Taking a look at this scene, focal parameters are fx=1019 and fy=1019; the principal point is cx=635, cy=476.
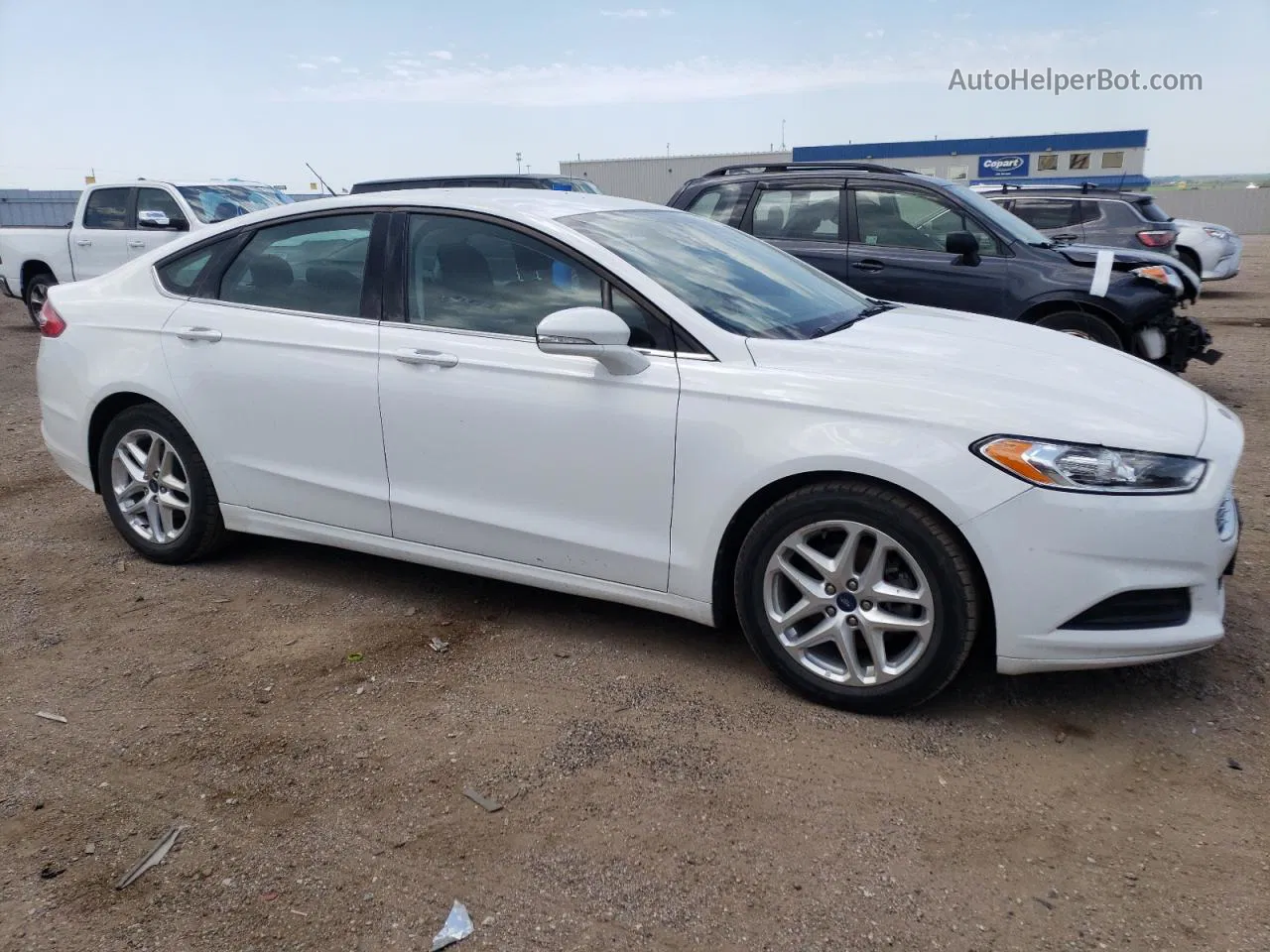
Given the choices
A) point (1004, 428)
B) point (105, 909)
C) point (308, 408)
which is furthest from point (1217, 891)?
point (308, 408)

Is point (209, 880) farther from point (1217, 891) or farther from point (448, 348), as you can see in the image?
point (1217, 891)

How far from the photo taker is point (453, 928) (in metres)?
2.35

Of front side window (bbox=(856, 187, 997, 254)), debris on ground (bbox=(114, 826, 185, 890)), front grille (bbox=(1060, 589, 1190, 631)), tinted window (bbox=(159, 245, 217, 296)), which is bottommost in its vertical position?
debris on ground (bbox=(114, 826, 185, 890))

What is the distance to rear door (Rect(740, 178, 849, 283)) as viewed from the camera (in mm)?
7855

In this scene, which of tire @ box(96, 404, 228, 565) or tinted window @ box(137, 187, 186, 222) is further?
tinted window @ box(137, 187, 186, 222)

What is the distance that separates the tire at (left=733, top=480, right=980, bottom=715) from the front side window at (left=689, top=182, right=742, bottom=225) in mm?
5581

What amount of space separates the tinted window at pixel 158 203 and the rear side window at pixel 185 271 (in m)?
8.46

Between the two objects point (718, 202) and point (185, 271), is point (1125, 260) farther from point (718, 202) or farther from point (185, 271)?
point (185, 271)

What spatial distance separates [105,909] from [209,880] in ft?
0.76

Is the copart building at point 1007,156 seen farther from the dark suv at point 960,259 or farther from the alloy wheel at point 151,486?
the alloy wheel at point 151,486

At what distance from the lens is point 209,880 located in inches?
99.7

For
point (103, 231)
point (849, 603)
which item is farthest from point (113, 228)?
point (849, 603)

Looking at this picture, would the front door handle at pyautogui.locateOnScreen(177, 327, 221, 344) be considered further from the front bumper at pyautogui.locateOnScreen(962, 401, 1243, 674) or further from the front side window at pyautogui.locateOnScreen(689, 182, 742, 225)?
the front side window at pyautogui.locateOnScreen(689, 182, 742, 225)

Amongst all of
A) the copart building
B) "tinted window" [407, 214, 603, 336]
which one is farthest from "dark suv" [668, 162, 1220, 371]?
the copart building
